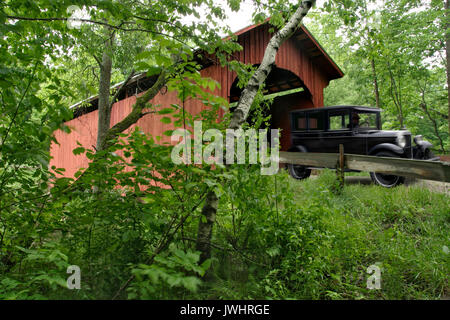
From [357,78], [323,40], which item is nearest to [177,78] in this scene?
[357,78]

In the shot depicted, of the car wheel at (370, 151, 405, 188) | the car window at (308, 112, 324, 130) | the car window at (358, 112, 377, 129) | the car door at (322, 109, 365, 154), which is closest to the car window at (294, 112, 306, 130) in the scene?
the car window at (308, 112, 324, 130)

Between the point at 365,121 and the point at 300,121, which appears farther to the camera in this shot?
the point at 300,121

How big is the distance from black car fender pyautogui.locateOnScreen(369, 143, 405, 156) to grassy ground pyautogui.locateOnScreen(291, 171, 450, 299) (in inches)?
89.7

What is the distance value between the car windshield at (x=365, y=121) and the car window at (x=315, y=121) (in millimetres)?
928

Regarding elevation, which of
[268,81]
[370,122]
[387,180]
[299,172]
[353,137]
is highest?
[268,81]

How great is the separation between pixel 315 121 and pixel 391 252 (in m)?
6.13

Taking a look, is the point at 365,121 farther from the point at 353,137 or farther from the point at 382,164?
the point at 382,164

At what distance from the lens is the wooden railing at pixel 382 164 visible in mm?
3809

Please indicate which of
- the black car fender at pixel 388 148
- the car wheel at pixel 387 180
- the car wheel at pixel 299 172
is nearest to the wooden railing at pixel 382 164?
the car wheel at pixel 387 180

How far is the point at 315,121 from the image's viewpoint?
27.3ft

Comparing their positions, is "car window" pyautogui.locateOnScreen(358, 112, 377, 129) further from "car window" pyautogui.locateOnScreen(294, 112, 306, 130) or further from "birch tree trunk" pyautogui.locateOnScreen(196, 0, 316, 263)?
"birch tree trunk" pyautogui.locateOnScreen(196, 0, 316, 263)

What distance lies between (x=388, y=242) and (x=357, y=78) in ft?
44.0

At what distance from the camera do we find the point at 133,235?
1.83 m

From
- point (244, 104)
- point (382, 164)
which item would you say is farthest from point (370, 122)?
point (244, 104)
